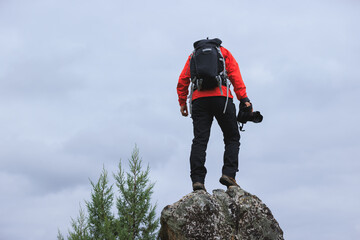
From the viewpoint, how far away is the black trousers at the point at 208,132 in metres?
7.75

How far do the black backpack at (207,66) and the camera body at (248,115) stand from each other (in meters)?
0.63

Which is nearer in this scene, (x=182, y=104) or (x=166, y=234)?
(x=166, y=234)

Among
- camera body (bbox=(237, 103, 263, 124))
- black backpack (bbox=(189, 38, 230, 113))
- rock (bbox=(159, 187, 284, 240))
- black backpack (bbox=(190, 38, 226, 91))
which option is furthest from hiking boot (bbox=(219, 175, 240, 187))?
black backpack (bbox=(190, 38, 226, 91))

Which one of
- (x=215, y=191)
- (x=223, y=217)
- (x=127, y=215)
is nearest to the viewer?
(x=223, y=217)

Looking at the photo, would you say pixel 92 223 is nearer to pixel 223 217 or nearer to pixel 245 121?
pixel 223 217

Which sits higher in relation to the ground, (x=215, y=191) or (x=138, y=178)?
(x=138, y=178)

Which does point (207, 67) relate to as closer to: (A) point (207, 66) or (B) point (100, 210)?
(A) point (207, 66)

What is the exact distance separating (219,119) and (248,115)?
0.56m

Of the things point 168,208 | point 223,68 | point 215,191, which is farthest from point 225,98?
point 168,208

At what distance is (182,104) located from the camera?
8.45m

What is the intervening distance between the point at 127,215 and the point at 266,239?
13.0ft

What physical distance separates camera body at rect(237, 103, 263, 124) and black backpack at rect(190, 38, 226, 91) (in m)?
0.63

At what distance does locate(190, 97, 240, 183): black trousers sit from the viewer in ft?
25.4

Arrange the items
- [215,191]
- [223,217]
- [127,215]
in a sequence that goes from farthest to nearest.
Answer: [127,215]
[215,191]
[223,217]
